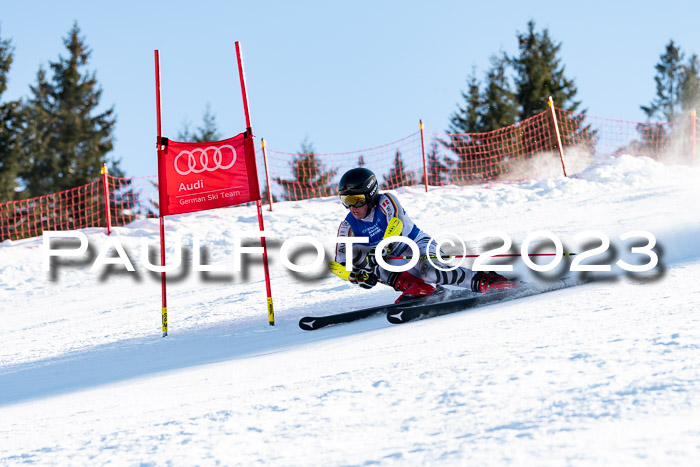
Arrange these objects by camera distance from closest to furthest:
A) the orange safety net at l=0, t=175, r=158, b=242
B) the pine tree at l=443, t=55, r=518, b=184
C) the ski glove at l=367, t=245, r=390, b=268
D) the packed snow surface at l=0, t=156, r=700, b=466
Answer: the packed snow surface at l=0, t=156, r=700, b=466, the ski glove at l=367, t=245, r=390, b=268, the orange safety net at l=0, t=175, r=158, b=242, the pine tree at l=443, t=55, r=518, b=184

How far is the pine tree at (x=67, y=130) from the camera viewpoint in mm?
31844

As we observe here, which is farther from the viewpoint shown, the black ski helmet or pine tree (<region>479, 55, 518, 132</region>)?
pine tree (<region>479, 55, 518, 132</region>)

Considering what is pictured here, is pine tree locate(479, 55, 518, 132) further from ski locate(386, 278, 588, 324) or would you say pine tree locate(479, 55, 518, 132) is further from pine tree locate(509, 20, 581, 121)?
ski locate(386, 278, 588, 324)

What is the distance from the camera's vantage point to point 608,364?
2.78 metres

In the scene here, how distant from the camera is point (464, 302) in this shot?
5273 mm

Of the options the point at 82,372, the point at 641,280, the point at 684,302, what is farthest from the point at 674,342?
the point at 82,372

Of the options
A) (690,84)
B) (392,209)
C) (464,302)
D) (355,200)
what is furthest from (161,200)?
(690,84)

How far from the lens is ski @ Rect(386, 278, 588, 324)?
16.6 ft

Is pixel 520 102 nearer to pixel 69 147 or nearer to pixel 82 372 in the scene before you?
pixel 69 147

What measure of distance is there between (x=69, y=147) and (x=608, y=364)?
33.8 metres

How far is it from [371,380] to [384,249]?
8.55ft

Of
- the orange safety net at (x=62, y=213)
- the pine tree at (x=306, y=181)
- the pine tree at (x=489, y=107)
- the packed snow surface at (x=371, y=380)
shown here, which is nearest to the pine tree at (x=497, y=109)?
the pine tree at (x=489, y=107)

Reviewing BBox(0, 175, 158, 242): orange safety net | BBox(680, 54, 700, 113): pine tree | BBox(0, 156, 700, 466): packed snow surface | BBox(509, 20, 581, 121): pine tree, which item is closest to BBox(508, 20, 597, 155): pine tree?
BBox(509, 20, 581, 121): pine tree

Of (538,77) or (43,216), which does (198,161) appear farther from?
(538,77)
